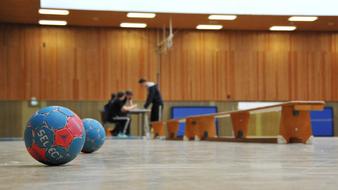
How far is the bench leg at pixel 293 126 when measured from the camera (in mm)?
9062

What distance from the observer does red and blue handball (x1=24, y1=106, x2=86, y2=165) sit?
3.65m

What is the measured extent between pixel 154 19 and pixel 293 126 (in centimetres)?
1164

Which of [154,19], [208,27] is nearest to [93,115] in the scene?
[154,19]

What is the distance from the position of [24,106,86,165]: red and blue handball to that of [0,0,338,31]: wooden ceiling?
1434 cm

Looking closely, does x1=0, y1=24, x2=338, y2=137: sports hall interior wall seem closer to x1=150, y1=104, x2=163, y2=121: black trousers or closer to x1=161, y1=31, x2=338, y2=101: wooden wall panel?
x1=161, y1=31, x2=338, y2=101: wooden wall panel

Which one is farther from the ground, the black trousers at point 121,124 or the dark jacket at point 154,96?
the dark jacket at point 154,96

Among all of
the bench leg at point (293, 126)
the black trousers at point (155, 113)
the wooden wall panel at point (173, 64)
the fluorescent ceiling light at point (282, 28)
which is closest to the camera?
the bench leg at point (293, 126)


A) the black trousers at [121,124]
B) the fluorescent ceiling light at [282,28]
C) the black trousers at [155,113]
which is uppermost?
the fluorescent ceiling light at [282,28]

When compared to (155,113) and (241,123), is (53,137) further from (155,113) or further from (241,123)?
(155,113)

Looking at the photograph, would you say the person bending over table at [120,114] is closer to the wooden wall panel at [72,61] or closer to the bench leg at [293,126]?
the wooden wall panel at [72,61]

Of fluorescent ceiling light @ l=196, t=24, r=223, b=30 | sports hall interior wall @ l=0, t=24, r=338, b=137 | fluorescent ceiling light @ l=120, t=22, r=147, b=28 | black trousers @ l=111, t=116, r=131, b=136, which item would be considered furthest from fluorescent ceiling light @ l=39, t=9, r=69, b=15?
fluorescent ceiling light @ l=196, t=24, r=223, b=30

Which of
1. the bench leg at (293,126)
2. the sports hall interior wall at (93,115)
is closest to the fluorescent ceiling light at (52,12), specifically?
the sports hall interior wall at (93,115)

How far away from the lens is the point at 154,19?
20.0m

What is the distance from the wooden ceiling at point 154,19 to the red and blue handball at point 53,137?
14339 mm
